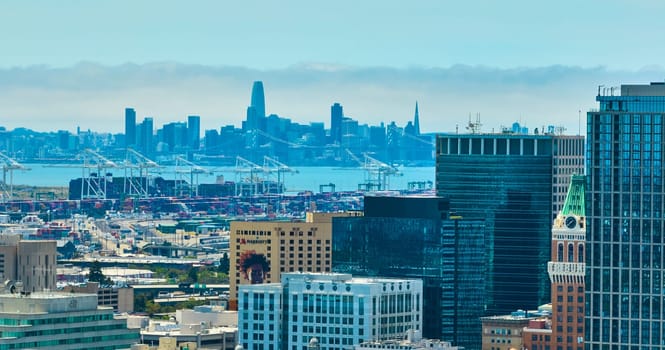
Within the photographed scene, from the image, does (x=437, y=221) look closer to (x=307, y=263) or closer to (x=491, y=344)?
(x=491, y=344)

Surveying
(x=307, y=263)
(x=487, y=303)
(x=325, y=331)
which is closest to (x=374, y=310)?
(x=325, y=331)

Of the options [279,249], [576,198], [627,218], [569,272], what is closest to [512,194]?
[279,249]

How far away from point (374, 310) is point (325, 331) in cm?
265

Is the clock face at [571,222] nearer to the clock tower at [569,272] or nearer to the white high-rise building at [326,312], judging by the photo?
the clock tower at [569,272]

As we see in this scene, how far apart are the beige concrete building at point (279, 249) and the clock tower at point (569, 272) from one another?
37.9 m

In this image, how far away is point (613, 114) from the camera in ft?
415

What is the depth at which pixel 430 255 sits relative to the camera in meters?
146

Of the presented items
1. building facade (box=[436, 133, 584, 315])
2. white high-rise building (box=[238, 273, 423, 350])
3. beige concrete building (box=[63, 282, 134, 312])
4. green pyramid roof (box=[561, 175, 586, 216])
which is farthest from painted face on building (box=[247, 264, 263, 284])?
white high-rise building (box=[238, 273, 423, 350])

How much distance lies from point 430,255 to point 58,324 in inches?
1662

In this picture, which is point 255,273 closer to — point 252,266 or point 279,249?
point 252,266

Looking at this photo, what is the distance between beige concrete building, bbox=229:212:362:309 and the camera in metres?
179

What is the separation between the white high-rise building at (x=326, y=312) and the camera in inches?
4906

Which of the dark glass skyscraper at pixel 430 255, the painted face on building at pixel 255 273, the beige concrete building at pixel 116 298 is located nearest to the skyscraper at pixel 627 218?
the dark glass skyscraper at pixel 430 255

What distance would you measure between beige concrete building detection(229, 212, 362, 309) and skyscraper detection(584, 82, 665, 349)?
167 feet
